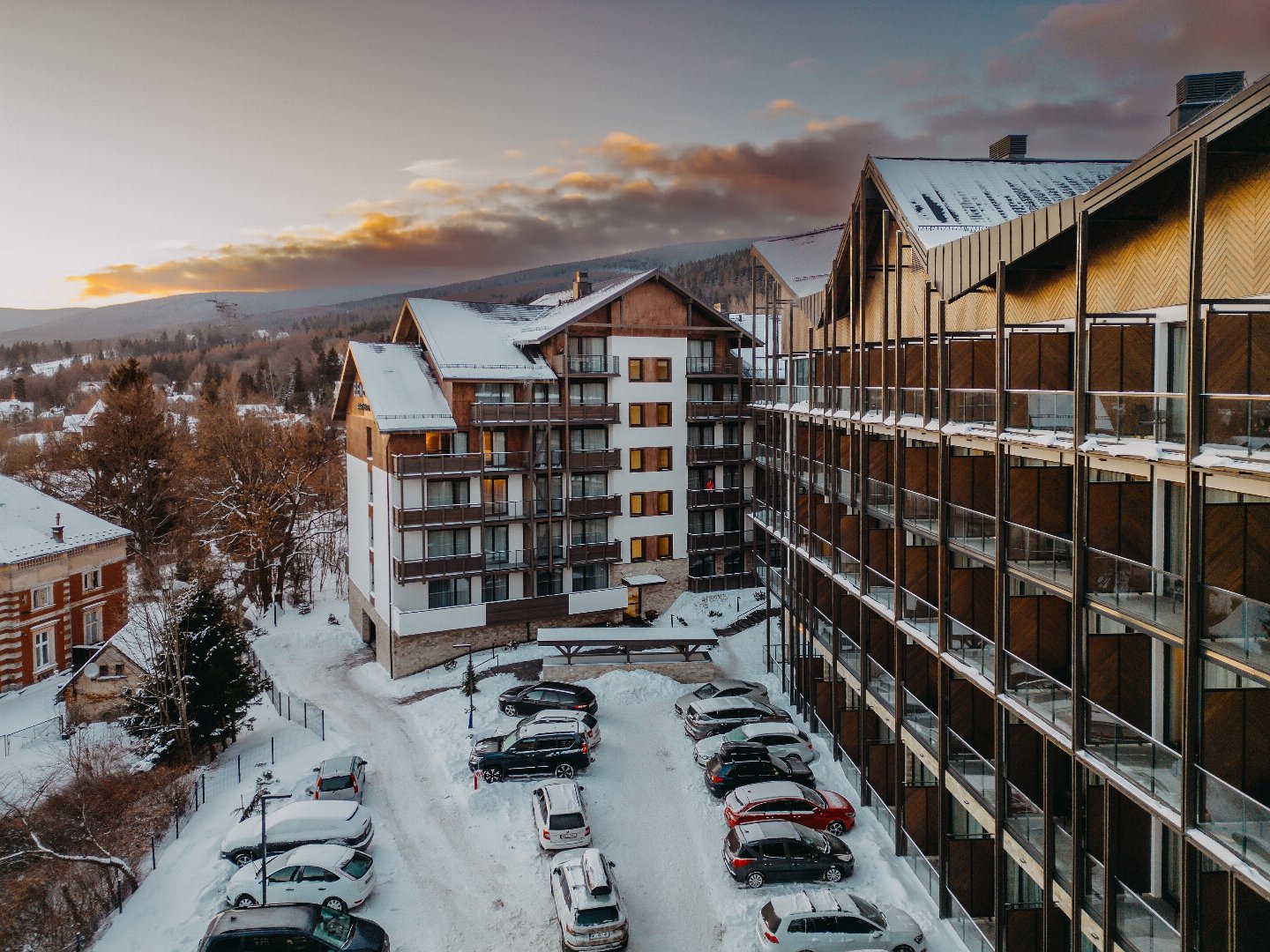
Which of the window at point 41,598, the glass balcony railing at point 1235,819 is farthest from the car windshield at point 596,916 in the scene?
the window at point 41,598

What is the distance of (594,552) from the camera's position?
41500 mm

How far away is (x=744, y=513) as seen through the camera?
4659 cm

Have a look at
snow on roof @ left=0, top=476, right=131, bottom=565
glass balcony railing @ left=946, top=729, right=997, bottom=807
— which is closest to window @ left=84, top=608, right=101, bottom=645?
snow on roof @ left=0, top=476, right=131, bottom=565

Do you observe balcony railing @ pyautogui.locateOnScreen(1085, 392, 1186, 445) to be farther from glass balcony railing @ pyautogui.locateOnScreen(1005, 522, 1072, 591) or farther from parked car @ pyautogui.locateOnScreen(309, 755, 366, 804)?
parked car @ pyautogui.locateOnScreen(309, 755, 366, 804)

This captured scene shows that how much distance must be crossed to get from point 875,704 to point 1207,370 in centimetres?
1498

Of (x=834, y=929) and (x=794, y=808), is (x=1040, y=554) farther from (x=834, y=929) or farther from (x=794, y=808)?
(x=794, y=808)

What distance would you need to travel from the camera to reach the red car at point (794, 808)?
2334 cm

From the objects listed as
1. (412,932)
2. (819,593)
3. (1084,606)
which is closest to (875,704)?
(819,593)

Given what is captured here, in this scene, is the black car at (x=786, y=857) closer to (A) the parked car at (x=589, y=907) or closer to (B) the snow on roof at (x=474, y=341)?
(A) the parked car at (x=589, y=907)

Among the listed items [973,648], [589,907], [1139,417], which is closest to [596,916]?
[589,907]

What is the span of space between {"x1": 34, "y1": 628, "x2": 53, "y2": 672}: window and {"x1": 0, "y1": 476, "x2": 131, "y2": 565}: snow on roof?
3936 millimetres

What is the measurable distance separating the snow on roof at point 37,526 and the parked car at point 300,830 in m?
26.0

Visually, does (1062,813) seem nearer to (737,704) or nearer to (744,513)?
(737,704)

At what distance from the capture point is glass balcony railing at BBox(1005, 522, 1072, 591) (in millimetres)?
15844
